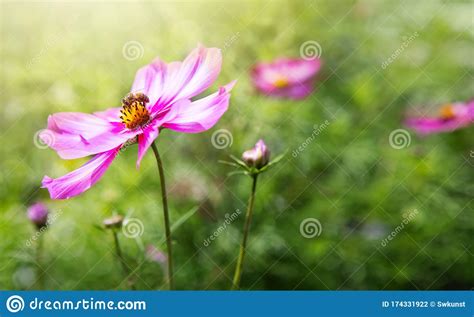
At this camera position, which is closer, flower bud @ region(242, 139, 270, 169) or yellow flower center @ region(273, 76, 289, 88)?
flower bud @ region(242, 139, 270, 169)

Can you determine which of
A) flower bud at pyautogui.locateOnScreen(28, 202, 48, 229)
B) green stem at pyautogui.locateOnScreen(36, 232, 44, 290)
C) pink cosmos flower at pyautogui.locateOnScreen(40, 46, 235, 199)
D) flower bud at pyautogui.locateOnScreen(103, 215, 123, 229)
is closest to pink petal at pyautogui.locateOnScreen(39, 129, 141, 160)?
pink cosmos flower at pyautogui.locateOnScreen(40, 46, 235, 199)

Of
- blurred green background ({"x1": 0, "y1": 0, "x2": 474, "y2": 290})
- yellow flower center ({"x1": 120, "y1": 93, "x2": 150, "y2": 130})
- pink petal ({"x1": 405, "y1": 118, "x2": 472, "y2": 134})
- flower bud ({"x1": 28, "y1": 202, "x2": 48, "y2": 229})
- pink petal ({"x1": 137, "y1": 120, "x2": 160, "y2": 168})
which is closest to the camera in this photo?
pink petal ({"x1": 137, "y1": 120, "x2": 160, "y2": 168})

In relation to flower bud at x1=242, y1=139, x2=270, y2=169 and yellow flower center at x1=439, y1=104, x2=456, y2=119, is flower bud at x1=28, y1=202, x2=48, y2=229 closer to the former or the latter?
flower bud at x1=242, y1=139, x2=270, y2=169

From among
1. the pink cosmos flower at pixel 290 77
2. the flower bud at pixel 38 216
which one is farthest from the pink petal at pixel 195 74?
the pink cosmos flower at pixel 290 77

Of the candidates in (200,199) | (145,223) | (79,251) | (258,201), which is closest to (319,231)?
(258,201)

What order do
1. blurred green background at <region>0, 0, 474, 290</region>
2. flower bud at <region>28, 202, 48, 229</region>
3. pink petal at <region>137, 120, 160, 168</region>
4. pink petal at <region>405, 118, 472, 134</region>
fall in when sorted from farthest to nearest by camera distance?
pink petal at <region>405, 118, 472, 134</region> → blurred green background at <region>0, 0, 474, 290</region> → flower bud at <region>28, 202, 48, 229</region> → pink petal at <region>137, 120, 160, 168</region>

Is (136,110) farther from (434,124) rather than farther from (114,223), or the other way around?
(434,124)

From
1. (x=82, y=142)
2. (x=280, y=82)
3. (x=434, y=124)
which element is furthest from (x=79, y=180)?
(x=434, y=124)

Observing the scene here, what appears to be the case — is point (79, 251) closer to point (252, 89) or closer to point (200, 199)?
point (200, 199)
